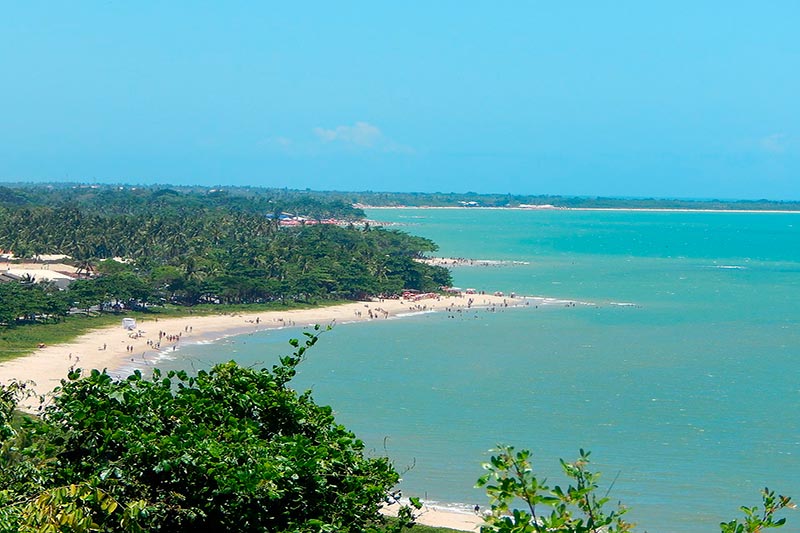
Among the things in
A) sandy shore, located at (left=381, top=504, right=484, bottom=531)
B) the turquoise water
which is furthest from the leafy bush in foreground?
sandy shore, located at (left=381, top=504, right=484, bottom=531)

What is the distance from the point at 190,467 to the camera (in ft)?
24.7

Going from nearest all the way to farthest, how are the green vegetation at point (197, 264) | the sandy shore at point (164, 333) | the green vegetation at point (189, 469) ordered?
1. the green vegetation at point (189, 469)
2. the sandy shore at point (164, 333)
3. the green vegetation at point (197, 264)

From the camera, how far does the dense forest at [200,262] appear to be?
53.5 m

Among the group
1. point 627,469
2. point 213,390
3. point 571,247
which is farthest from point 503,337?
point 571,247

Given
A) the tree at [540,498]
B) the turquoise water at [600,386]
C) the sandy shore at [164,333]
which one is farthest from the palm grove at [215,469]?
the sandy shore at [164,333]

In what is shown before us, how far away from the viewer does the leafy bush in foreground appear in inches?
278

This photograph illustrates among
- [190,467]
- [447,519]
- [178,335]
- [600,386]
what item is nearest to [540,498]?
[190,467]

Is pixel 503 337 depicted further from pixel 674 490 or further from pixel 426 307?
pixel 674 490

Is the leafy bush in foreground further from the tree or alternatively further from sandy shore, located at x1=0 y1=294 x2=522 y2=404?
sandy shore, located at x1=0 y1=294 x2=522 y2=404

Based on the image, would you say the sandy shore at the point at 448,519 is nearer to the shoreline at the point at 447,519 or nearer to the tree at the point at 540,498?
the shoreline at the point at 447,519

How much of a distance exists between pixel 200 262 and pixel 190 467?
5742 centimetres

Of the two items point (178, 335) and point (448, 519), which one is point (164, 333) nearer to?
point (178, 335)

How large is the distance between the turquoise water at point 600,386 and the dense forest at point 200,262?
8.60 meters

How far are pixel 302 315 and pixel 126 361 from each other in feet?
55.1
